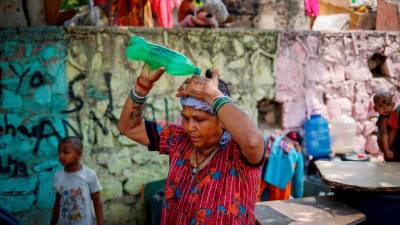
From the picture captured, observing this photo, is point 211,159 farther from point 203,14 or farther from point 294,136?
point 294,136

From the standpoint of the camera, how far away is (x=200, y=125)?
6.20 feet

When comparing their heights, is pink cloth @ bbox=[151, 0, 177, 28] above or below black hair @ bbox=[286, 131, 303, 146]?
above

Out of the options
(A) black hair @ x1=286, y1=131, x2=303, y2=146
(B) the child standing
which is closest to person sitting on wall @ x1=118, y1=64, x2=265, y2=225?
(B) the child standing

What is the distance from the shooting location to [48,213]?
4.16 m

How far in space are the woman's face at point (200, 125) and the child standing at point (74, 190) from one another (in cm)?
174

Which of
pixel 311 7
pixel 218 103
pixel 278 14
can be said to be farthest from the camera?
pixel 311 7

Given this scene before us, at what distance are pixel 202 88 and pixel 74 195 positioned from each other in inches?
77.1

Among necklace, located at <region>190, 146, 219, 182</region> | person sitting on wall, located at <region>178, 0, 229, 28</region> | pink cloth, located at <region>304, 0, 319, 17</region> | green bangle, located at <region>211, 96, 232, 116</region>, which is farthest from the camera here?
pink cloth, located at <region>304, 0, 319, 17</region>

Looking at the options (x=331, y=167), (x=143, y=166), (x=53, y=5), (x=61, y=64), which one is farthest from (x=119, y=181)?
(x=331, y=167)

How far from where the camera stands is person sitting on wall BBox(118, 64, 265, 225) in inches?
70.6

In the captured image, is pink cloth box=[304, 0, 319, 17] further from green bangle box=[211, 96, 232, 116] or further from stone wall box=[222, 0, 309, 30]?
green bangle box=[211, 96, 232, 116]

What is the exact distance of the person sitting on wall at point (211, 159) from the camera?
179 cm

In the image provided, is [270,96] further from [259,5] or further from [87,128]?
[87,128]

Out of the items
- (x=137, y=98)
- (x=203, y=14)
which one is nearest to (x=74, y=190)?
(x=137, y=98)
